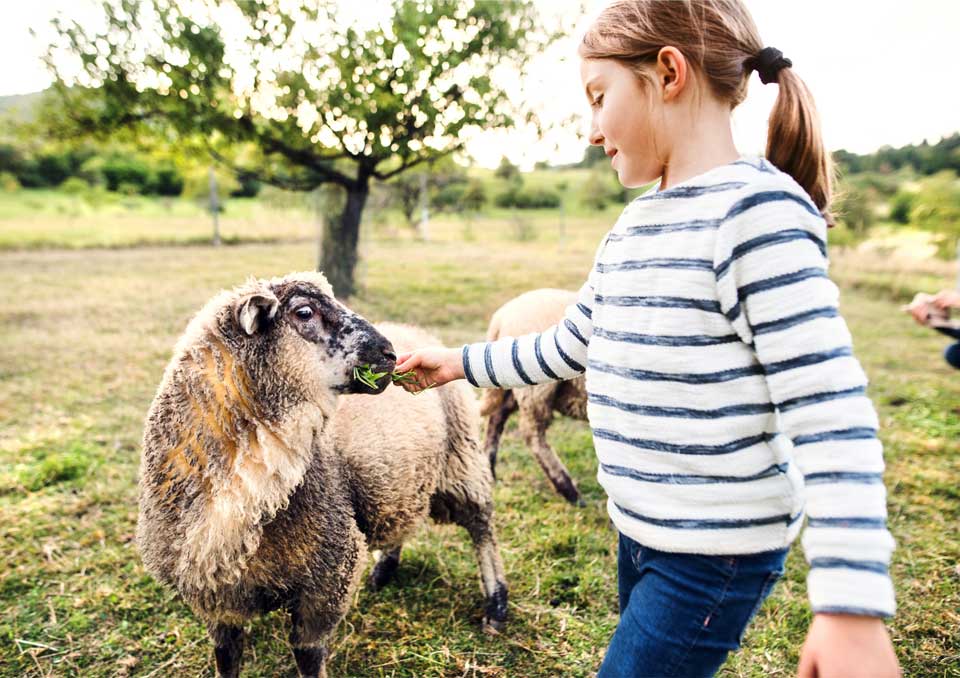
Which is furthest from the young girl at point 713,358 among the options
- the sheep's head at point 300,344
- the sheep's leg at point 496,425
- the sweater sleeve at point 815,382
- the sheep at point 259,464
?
the sheep's leg at point 496,425

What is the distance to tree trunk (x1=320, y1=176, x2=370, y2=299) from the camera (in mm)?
10773

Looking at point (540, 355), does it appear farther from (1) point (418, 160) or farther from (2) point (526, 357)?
(1) point (418, 160)

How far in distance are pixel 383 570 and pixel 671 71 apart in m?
2.96

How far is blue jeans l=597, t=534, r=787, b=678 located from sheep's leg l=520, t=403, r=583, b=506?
3079 millimetres

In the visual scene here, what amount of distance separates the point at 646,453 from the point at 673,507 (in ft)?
0.41

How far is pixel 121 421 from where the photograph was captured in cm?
558

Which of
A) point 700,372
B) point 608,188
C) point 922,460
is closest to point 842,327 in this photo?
point 700,372

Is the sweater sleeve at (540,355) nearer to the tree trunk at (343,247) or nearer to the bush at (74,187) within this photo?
the tree trunk at (343,247)

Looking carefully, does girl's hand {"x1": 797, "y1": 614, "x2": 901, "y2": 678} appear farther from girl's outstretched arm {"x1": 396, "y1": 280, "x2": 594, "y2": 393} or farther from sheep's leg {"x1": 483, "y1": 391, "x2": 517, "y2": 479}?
sheep's leg {"x1": 483, "y1": 391, "x2": 517, "y2": 479}

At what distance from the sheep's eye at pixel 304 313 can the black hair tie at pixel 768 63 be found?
147 cm

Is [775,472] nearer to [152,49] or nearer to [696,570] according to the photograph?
[696,570]

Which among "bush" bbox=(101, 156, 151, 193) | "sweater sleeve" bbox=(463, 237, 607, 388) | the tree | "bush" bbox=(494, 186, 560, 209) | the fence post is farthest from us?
"bush" bbox=(101, 156, 151, 193)

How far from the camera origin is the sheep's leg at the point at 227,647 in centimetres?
244

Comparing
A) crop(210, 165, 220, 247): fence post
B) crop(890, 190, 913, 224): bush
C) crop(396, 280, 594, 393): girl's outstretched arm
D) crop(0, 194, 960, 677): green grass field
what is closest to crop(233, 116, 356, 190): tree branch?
crop(0, 194, 960, 677): green grass field
